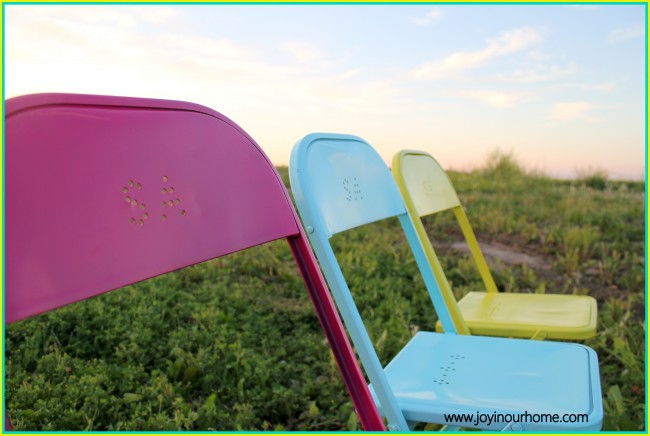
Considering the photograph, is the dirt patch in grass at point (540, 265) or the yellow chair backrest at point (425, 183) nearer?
the yellow chair backrest at point (425, 183)

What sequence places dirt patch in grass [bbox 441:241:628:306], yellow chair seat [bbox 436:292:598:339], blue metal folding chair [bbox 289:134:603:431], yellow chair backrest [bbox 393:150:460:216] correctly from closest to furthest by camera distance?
1. blue metal folding chair [bbox 289:134:603:431]
2. yellow chair seat [bbox 436:292:598:339]
3. yellow chair backrest [bbox 393:150:460:216]
4. dirt patch in grass [bbox 441:241:628:306]

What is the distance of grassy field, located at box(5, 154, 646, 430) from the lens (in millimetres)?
1909

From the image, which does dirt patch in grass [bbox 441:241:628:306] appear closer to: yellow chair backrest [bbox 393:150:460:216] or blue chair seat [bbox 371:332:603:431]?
yellow chair backrest [bbox 393:150:460:216]

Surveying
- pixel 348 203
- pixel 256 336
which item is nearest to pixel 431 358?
pixel 348 203

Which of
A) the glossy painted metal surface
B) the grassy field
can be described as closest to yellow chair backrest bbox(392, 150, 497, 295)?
the glossy painted metal surface

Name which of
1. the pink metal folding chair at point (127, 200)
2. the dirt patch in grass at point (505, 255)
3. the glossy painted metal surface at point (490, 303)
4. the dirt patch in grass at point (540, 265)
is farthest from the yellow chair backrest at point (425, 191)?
the dirt patch in grass at point (505, 255)

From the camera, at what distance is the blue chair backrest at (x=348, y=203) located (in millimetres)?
1267

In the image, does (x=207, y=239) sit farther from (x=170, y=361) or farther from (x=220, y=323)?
(x=220, y=323)

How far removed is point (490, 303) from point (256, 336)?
957 mm

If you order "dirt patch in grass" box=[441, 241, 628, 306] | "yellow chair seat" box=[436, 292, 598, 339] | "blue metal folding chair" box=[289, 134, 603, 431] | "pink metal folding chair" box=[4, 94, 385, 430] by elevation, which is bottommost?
"dirt patch in grass" box=[441, 241, 628, 306]

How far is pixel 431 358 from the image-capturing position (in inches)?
62.7

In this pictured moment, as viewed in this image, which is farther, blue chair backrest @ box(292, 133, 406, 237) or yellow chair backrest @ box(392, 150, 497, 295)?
yellow chair backrest @ box(392, 150, 497, 295)

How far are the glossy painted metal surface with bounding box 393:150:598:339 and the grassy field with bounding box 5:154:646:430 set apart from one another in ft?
1.24

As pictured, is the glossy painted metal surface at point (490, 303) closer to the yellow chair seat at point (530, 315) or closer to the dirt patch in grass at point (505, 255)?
the yellow chair seat at point (530, 315)
